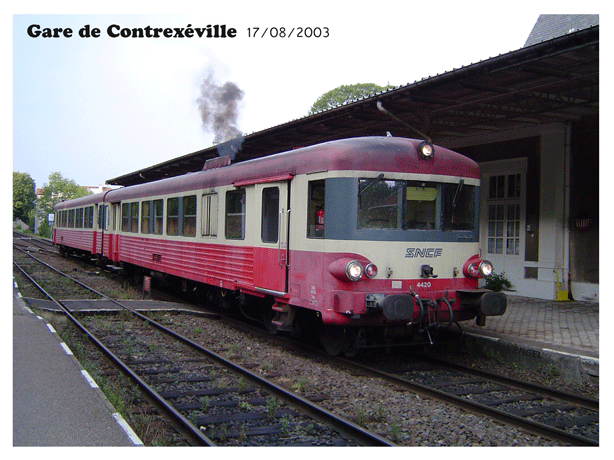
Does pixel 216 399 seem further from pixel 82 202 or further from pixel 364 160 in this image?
pixel 82 202

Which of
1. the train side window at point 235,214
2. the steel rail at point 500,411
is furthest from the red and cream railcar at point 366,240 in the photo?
the steel rail at point 500,411

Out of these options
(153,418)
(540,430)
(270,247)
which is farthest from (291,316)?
(540,430)

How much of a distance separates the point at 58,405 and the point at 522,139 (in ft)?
39.0

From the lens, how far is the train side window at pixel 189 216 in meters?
10.9

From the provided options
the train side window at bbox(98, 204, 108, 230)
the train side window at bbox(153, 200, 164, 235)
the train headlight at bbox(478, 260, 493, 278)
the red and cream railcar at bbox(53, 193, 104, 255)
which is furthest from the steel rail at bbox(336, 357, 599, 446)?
the red and cream railcar at bbox(53, 193, 104, 255)

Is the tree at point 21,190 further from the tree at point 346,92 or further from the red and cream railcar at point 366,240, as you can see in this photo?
the tree at point 346,92

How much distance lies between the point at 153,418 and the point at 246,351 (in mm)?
2869

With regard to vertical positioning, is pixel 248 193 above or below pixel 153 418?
above

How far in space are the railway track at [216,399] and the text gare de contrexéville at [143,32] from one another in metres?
Answer: 3.87

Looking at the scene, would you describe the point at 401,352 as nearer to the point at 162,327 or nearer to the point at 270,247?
the point at 270,247

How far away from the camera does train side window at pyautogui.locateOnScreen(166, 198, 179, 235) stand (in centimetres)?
1192

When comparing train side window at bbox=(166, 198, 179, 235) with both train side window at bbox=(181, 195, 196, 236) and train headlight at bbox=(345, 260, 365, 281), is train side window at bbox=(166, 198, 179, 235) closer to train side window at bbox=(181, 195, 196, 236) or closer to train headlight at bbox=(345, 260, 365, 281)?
train side window at bbox=(181, 195, 196, 236)

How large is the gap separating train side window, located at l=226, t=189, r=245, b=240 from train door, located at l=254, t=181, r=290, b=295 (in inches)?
24.7

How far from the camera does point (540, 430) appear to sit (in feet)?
16.2
